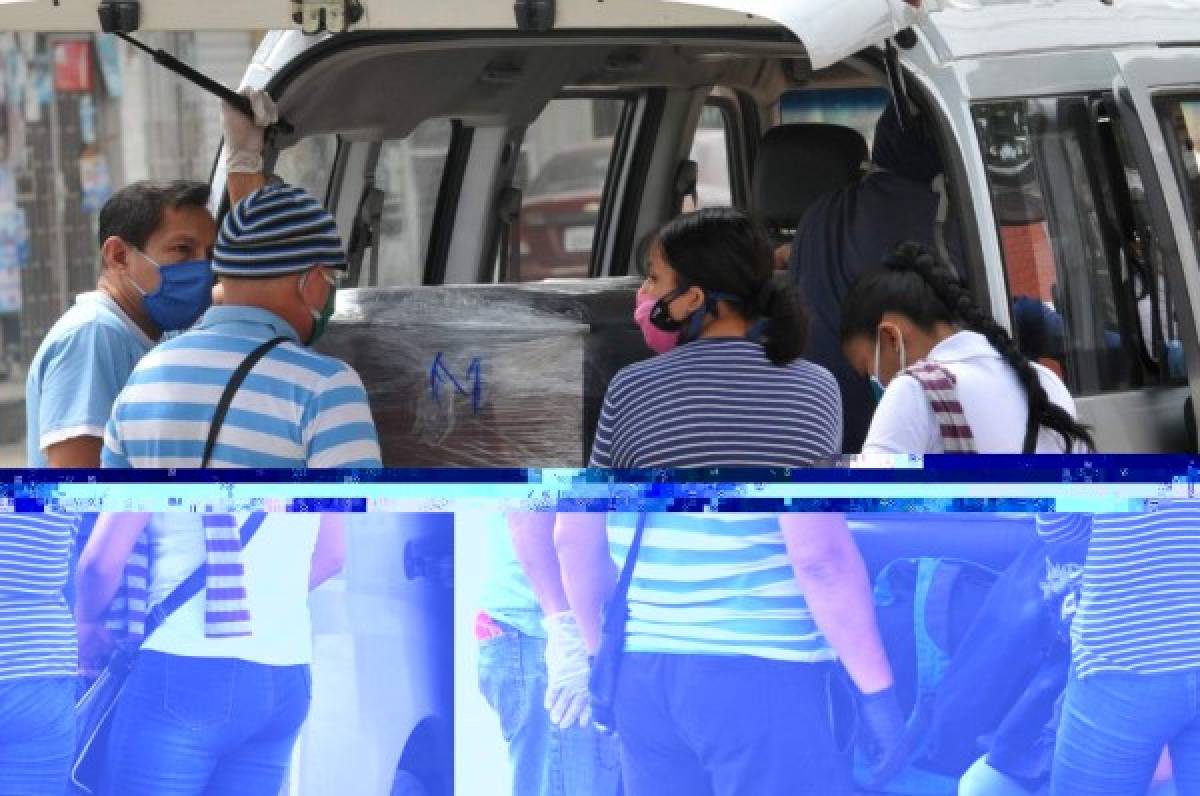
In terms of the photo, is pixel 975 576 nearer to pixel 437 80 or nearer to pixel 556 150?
pixel 437 80

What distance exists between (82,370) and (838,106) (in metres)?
4.58

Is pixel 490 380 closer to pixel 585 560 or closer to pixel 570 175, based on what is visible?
pixel 585 560

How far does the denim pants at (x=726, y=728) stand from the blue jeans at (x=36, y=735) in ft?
2.61

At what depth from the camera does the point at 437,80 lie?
→ 746 centimetres

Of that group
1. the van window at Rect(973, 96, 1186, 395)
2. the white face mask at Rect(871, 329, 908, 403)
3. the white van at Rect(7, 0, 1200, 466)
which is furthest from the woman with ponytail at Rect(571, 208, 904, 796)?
the van window at Rect(973, 96, 1186, 395)

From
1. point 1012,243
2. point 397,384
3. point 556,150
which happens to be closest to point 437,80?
point 397,384

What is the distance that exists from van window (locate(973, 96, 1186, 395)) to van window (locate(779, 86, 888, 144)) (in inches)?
94.6

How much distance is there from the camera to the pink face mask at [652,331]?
198 inches

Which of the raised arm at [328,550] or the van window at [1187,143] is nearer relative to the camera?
the raised arm at [328,550]

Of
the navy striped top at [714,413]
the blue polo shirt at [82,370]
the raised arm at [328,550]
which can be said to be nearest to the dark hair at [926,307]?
the navy striped top at [714,413]

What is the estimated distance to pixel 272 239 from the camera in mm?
4797

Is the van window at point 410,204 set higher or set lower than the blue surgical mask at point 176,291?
higher

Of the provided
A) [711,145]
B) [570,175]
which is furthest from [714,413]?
[570,175]

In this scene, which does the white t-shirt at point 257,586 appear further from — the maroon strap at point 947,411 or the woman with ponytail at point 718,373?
the maroon strap at point 947,411
